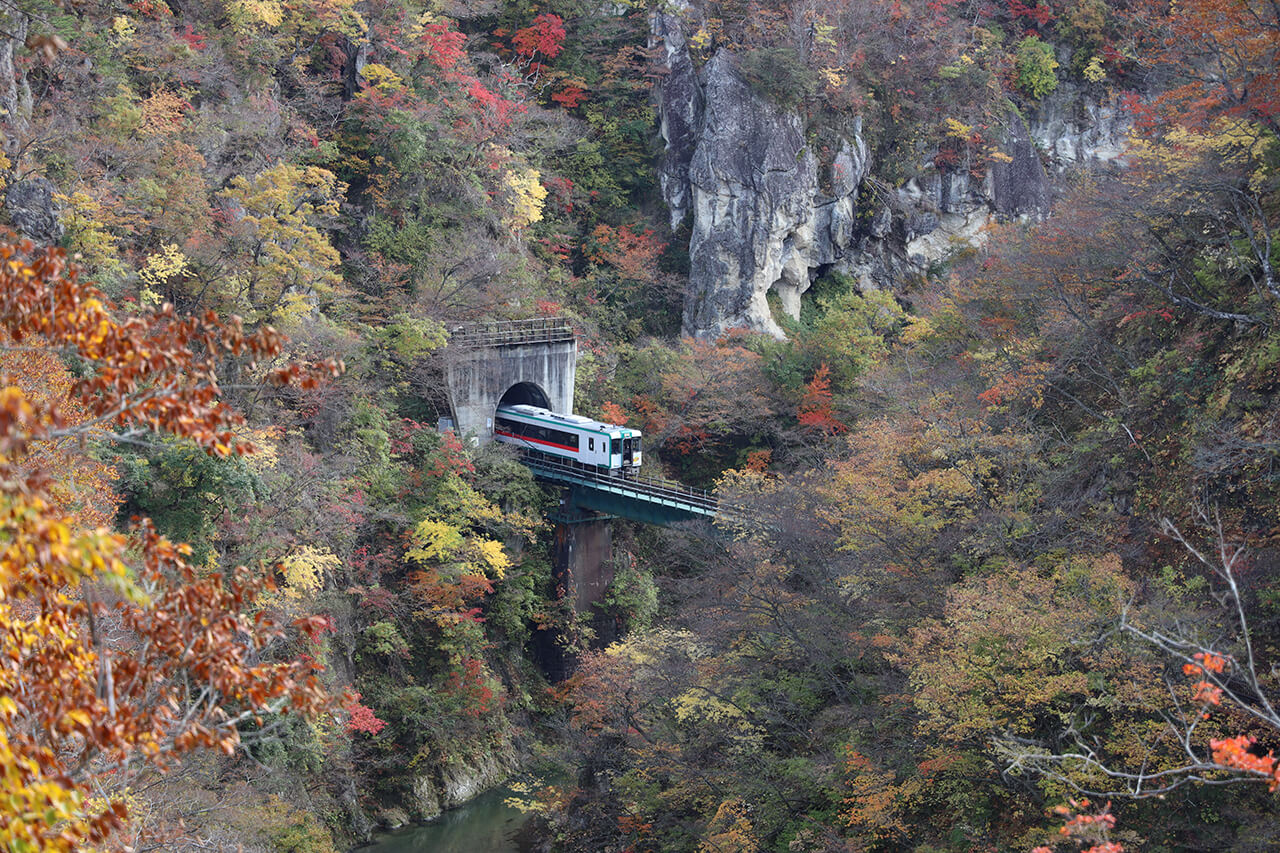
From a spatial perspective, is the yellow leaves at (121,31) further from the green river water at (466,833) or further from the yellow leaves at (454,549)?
the green river water at (466,833)

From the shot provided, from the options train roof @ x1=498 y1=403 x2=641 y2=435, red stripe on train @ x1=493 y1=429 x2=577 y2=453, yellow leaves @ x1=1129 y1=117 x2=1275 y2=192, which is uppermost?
yellow leaves @ x1=1129 y1=117 x2=1275 y2=192

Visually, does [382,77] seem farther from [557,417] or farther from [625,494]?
[625,494]

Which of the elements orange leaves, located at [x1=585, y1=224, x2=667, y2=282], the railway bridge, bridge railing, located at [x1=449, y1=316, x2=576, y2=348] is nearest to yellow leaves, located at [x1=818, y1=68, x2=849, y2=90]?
orange leaves, located at [x1=585, y1=224, x2=667, y2=282]

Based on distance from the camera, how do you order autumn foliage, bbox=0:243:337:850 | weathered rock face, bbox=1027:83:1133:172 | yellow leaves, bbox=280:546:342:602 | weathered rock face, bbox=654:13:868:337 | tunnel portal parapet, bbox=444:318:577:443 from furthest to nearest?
weathered rock face, bbox=1027:83:1133:172
weathered rock face, bbox=654:13:868:337
tunnel portal parapet, bbox=444:318:577:443
yellow leaves, bbox=280:546:342:602
autumn foliage, bbox=0:243:337:850

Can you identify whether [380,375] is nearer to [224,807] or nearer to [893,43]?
[224,807]

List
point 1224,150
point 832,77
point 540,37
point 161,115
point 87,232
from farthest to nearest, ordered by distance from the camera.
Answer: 1. point 540,37
2. point 832,77
3. point 161,115
4. point 87,232
5. point 1224,150

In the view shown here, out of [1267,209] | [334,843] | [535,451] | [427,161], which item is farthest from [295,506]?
[1267,209]

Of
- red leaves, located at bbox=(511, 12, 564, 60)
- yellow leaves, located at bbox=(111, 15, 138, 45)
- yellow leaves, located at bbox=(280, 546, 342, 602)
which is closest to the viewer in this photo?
yellow leaves, located at bbox=(280, 546, 342, 602)

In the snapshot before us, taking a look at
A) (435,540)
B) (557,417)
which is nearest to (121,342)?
(435,540)

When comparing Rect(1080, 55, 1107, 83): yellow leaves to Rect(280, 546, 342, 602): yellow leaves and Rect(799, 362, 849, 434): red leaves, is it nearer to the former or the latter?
Rect(799, 362, 849, 434): red leaves
